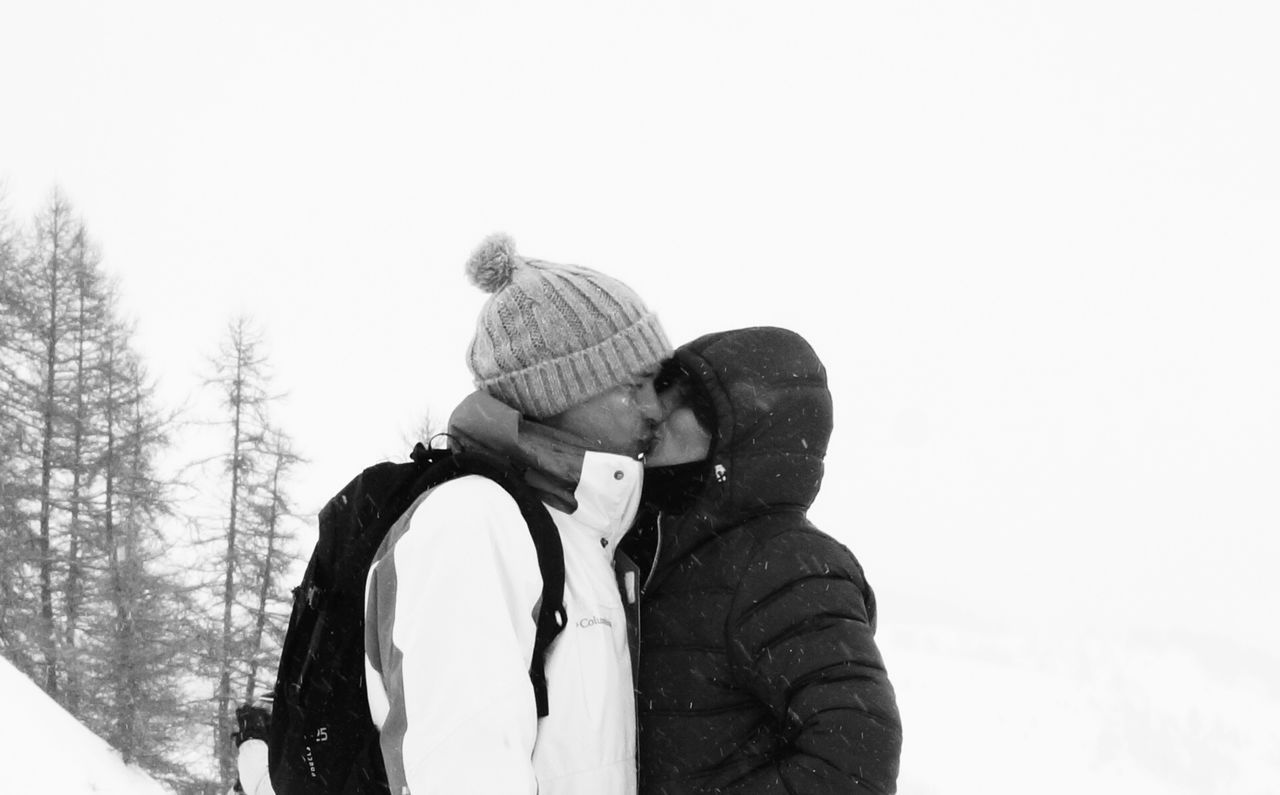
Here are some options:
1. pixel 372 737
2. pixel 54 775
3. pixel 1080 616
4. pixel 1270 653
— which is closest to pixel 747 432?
pixel 372 737

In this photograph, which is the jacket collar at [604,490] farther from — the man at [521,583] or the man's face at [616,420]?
the man's face at [616,420]

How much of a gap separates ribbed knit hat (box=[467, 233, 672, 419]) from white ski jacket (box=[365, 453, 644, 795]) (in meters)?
0.22

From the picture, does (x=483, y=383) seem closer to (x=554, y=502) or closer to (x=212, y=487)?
(x=554, y=502)

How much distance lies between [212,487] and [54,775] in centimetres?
1280

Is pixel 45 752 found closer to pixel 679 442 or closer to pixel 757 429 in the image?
pixel 679 442

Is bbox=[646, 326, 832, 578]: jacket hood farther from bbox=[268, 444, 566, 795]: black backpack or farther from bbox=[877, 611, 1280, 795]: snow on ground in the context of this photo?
bbox=[877, 611, 1280, 795]: snow on ground

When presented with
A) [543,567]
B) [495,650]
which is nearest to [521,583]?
[543,567]

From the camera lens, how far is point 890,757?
6.94 feet

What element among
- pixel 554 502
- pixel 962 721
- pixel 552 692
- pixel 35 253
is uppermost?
pixel 35 253

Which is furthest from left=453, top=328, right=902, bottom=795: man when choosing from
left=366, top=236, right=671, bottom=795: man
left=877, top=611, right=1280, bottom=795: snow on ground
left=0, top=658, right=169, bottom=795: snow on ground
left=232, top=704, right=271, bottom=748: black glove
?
left=877, top=611, right=1280, bottom=795: snow on ground

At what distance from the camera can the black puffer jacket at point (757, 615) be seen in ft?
6.99

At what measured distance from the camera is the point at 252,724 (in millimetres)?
2500

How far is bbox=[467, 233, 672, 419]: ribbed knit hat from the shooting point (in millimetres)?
2371

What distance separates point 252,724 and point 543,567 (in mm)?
959
